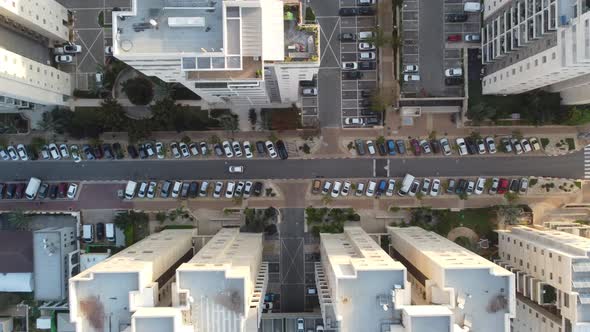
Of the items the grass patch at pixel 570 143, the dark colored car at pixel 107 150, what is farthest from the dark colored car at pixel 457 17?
the dark colored car at pixel 107 150

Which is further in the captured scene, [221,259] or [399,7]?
[399,7]

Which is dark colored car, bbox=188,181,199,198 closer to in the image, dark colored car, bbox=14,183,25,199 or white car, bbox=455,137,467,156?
dark colored car, bbox=14,183,25,199

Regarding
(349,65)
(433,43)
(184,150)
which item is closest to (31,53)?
(184,150)

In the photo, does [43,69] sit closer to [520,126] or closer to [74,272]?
[74,272]

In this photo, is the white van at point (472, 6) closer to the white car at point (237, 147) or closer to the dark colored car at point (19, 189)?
the white car at point (237, 147)

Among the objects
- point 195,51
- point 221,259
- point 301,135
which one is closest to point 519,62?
point 301,135

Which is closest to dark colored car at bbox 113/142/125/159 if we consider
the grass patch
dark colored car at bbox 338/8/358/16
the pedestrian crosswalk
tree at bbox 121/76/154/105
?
tree at bbox 121/76/154/105
